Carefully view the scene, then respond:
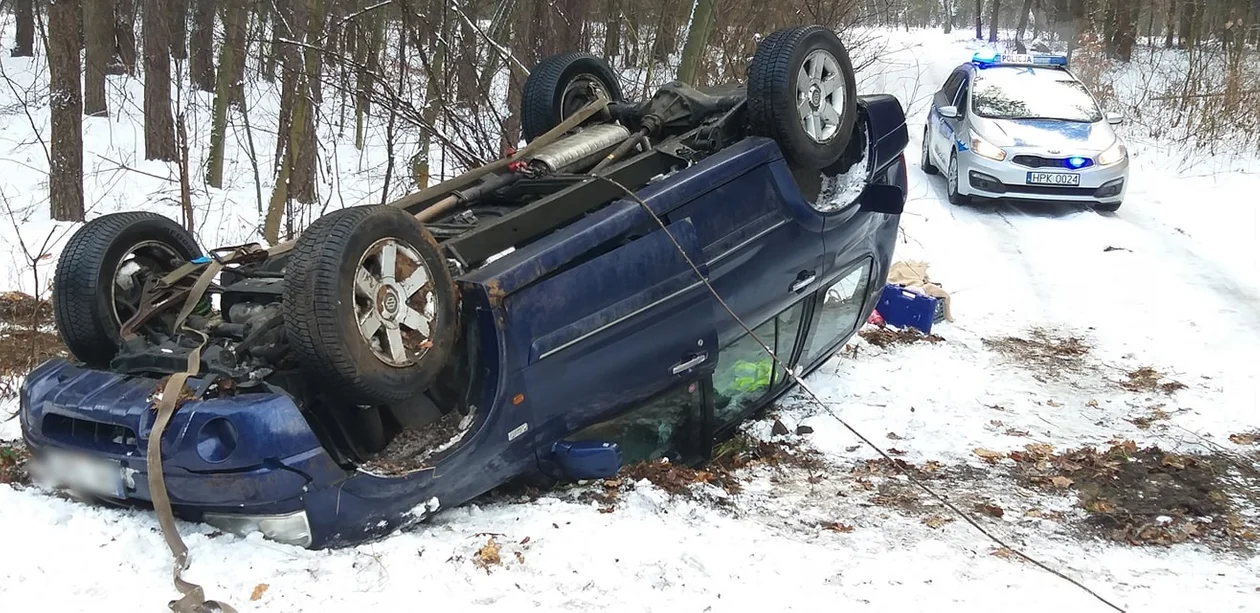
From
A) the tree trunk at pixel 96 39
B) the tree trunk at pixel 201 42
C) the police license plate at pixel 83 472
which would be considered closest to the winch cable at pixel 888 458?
the police license plate at pixel 83 472

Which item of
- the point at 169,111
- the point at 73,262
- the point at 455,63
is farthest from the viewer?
the point at 169,111

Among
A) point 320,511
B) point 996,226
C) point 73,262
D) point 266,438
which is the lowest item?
point 996,226

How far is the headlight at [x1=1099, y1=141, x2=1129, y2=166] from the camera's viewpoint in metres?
11.0

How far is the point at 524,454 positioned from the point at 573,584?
2.08 ft

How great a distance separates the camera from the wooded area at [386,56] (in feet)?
26.9

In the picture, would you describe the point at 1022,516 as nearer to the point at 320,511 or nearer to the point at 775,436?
the point at 775,436

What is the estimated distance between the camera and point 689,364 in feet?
13.2

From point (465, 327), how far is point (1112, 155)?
392 inches

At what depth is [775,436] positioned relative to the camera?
192 inches

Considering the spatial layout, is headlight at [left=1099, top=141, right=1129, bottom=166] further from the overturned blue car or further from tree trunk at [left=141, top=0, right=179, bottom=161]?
tree trunk at [left=141, top=0, right=179, bottom=161]

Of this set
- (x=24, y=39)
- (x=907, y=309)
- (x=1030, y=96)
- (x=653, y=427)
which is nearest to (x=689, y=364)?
(x=653, y=427)

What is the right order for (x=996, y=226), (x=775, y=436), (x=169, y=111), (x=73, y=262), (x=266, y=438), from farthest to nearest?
(x=169, y=111), (x=996, y=226), (x=775, y=436), (x=73, y=262), (x=266, y=438)

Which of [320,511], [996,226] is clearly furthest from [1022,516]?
[996,226]

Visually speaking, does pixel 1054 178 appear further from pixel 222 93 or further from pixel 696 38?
pixel 222 93
